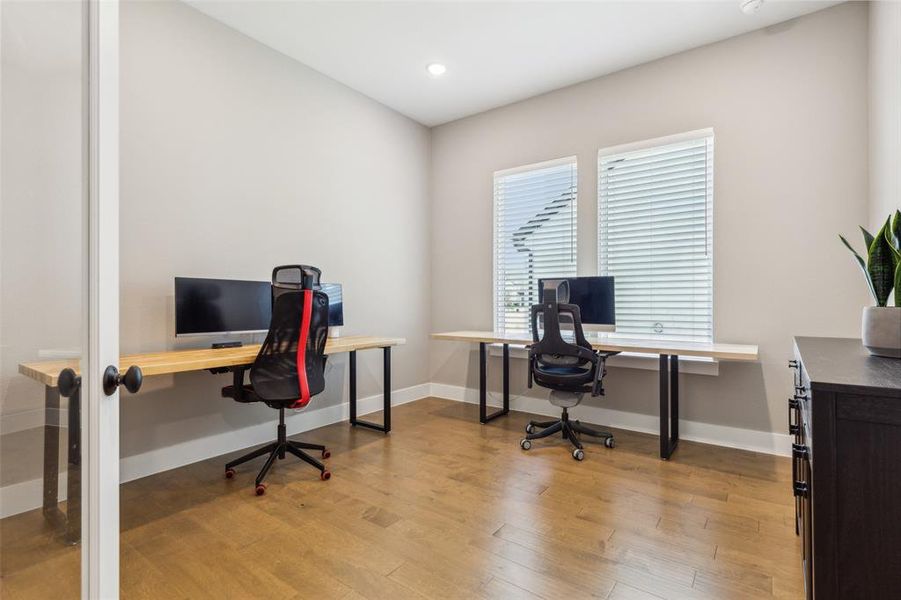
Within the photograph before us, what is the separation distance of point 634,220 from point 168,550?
12.7 ft

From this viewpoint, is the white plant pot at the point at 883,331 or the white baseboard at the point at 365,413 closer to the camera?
the white plant pot at the point at 883,331

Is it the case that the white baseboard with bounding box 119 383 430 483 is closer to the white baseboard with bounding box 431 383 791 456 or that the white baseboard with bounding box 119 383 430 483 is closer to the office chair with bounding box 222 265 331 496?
the office chair with bounding box 222 265 331 496

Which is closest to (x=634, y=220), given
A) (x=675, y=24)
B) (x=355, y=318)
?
(x=675, y=24)

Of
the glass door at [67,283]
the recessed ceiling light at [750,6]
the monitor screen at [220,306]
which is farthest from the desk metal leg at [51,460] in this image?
the recessed ceiling light at [750,6]

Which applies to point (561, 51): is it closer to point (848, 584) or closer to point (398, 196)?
point (398, 196)

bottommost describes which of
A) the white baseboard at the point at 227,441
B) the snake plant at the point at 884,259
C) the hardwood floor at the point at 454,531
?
the hardwood floor at the point at 454,531

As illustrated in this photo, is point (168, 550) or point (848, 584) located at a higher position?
point (848, 584)

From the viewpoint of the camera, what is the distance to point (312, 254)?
12.6 ft

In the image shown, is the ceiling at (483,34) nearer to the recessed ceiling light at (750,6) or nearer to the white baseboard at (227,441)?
the recessed ceiling light at (750,6)

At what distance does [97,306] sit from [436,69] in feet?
11.5

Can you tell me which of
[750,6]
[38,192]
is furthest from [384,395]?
[750,6]

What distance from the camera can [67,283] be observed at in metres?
1.06

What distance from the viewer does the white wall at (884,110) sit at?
7.03 feet

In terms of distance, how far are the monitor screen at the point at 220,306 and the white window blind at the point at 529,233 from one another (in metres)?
2.38
